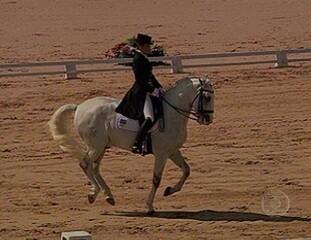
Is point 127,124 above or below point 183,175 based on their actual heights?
above

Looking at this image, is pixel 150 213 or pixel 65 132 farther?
pixel 65 132

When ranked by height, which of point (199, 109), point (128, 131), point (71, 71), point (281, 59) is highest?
point (199, 109)

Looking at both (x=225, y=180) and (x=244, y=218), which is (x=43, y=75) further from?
(x=244, y=218)

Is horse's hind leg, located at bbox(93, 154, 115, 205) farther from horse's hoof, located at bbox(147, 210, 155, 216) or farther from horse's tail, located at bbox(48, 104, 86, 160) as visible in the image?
horse's hoof, located at bbox(147, 210, 155, 216)

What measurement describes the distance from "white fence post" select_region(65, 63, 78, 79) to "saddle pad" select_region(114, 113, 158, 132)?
43.2 feet

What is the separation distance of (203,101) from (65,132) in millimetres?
2300

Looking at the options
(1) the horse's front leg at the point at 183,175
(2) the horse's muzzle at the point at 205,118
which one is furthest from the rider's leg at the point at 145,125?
(2) the horse's muzzle at the point at 205,118

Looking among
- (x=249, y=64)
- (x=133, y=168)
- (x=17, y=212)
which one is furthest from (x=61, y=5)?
(x=17, y=212)

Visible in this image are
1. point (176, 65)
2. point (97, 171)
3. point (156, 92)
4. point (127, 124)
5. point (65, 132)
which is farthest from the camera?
point (176, 65)

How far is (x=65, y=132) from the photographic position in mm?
16516

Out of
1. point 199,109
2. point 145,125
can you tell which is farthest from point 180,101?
point 145,125

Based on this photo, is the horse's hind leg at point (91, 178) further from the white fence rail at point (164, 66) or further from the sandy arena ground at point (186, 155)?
the white fence rail at point (164, 66)

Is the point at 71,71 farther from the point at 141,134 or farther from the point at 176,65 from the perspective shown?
the point at 141,134

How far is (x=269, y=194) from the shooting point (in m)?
17.0
